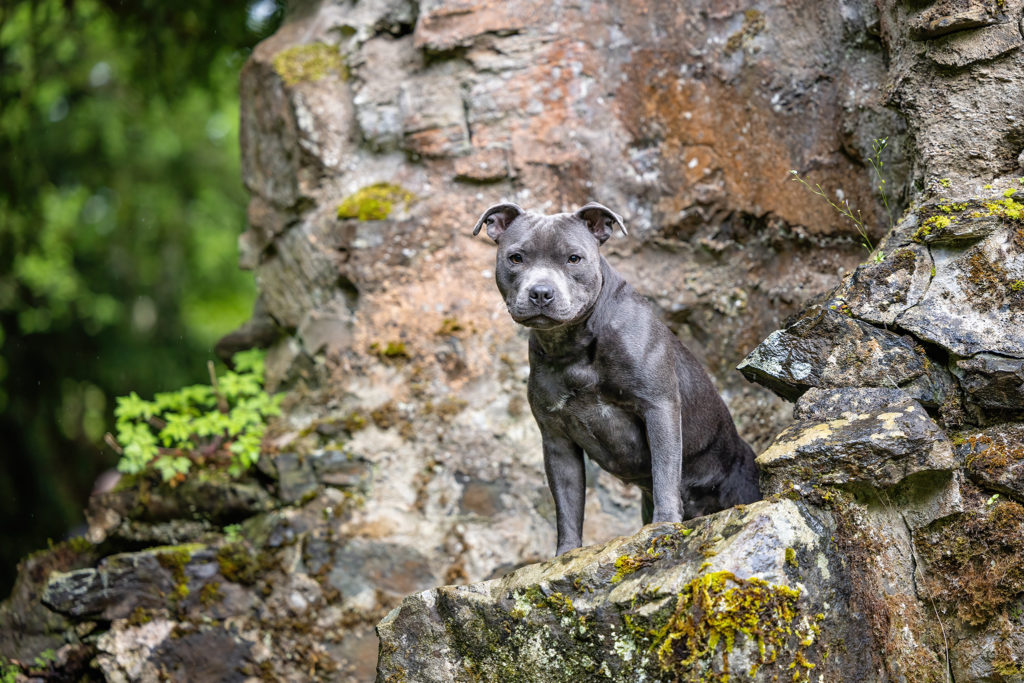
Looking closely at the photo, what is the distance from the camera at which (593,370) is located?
4.18 meters

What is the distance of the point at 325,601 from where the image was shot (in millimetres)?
5750

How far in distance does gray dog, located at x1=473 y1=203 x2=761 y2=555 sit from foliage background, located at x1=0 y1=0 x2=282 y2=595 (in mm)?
6045

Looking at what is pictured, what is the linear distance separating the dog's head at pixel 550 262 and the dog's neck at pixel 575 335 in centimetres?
6

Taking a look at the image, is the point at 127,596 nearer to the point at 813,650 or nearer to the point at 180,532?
the point at 180,532

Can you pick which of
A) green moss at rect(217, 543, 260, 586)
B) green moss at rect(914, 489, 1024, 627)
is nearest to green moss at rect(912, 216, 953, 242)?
green moss at rect(914, 489, 1024, 627)

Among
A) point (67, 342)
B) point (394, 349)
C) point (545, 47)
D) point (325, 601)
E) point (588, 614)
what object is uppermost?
point (545, 47)

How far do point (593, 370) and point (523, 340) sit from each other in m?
2.12

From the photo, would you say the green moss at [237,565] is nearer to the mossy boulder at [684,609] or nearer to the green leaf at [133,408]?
the green leaf at [133,408]

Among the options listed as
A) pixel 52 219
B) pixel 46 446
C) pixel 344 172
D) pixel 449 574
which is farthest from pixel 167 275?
pixel 449 574

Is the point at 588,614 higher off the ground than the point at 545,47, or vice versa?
the point at 545,47

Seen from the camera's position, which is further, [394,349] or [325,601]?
[394,349]

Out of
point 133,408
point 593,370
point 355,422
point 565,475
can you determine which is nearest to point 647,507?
point 565,475

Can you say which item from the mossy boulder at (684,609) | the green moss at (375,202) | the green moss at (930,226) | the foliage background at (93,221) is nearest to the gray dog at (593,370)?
the mossy boulder at (684,609)

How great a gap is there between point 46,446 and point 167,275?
232 centimetres
